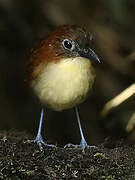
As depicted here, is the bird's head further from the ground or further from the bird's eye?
the ground

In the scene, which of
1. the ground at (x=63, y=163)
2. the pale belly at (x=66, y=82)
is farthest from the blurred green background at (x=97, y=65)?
the ground at (x=63, y=163)

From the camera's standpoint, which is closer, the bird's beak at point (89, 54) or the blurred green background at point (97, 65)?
the bird's beak at point (89, 54)

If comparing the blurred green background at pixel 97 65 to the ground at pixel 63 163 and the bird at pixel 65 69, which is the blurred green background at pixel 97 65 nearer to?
the bird at pixel 65 69

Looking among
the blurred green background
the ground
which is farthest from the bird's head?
the blurred green background

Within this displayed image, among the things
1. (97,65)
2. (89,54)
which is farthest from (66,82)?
(97,65)

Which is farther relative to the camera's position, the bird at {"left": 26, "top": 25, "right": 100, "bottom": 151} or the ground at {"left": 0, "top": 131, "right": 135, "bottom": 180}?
the bird at {"left": 26, "top": 25, "right": 100, "bottom": 151}

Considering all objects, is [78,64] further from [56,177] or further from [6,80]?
[6,80]

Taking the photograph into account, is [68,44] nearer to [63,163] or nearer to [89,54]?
[89,54]
